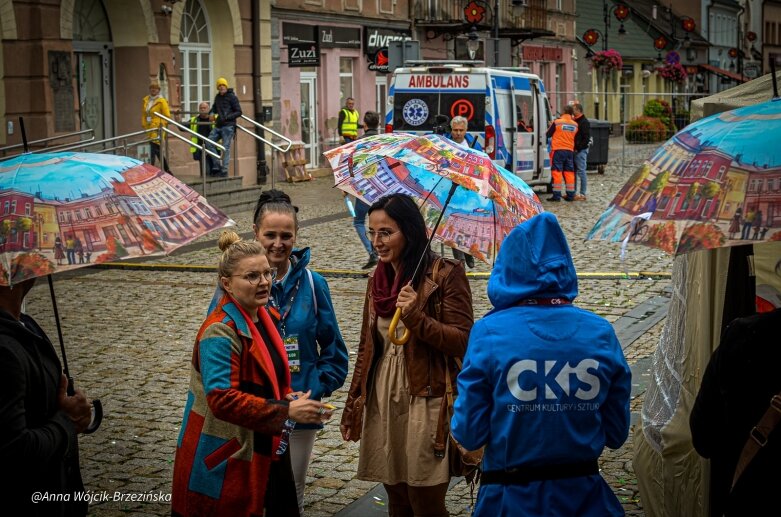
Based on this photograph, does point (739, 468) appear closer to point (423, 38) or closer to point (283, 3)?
point (283, 3)

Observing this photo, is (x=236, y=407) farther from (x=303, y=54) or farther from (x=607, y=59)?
(x=607, y=59)

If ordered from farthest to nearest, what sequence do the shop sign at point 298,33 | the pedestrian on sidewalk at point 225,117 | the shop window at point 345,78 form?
the shop window at point 345,78 < the shop sign at point 298,33 < the pedestrian on sidewalk at point 225,117

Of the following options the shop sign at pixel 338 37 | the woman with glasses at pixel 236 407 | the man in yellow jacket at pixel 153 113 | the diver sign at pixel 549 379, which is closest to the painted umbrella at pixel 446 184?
the woman with glasses at pixel 236 407

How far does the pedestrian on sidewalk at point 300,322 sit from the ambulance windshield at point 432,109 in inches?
650

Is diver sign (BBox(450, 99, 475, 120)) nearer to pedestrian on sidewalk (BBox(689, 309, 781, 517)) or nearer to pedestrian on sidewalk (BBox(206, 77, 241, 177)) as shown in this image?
pedestrian on sidewalk (BBox(206, 77, 241, 177))

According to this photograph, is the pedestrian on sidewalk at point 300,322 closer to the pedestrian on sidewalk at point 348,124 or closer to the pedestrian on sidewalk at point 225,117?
the pedestrian on sidewalk at point 225,117

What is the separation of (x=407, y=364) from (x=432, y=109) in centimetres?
1748

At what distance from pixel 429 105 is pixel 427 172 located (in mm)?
16166

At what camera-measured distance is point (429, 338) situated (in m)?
4.96

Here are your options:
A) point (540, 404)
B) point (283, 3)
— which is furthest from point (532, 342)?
point (283, 3)

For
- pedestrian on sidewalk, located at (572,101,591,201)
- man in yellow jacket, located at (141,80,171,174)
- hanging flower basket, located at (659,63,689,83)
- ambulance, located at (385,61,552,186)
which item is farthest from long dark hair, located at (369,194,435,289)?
hanging flower basket, located at (659,63,689,83)

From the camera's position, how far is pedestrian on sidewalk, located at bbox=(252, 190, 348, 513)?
5207mm

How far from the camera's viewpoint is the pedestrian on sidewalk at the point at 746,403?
12.2ft

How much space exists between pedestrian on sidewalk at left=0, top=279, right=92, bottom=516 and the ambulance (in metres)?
17.0
